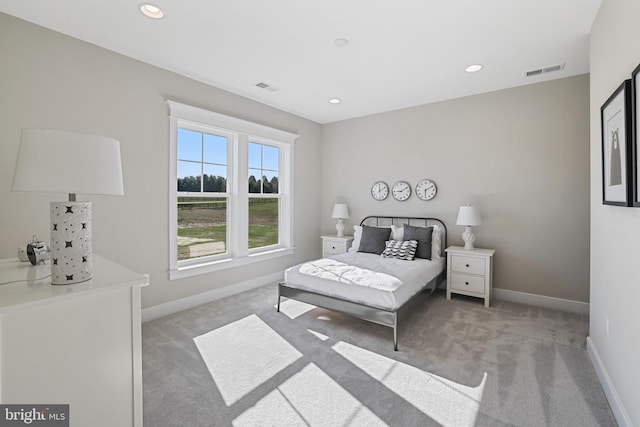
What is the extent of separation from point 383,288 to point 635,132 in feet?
6.52

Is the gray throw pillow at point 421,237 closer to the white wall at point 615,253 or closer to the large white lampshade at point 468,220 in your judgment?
the large white lampshade at point 468,220

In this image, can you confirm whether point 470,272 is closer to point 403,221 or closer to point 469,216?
point 469,216

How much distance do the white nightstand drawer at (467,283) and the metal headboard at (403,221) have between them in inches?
20.0

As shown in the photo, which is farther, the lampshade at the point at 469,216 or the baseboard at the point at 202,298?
the lampshade at the point at 469,216

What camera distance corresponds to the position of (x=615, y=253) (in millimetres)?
1922

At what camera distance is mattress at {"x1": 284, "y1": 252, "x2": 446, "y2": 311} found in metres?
2.78

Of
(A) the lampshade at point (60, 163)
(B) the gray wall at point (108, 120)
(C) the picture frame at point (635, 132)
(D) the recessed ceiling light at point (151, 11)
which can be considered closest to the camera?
(A) the lampshade at point (60, 163)

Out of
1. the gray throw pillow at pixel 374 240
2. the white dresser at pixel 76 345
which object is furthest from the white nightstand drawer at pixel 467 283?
the white dresser at pixel 76 345

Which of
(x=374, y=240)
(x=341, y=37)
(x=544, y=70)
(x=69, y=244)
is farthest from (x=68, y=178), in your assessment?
(x=544, y=70)

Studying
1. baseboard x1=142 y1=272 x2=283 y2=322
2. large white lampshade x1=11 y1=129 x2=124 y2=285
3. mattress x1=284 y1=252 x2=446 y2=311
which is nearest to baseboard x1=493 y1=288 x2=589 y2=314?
mattress x1=284 y1=252 x2=446 y2=311

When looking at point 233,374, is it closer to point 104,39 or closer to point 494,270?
point 104,39

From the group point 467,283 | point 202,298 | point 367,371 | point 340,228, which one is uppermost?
point 340,228

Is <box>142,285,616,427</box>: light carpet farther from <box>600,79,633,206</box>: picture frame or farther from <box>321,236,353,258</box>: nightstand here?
<box>321,236,353,258</box>: nightstand

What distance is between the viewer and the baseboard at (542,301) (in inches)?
137
